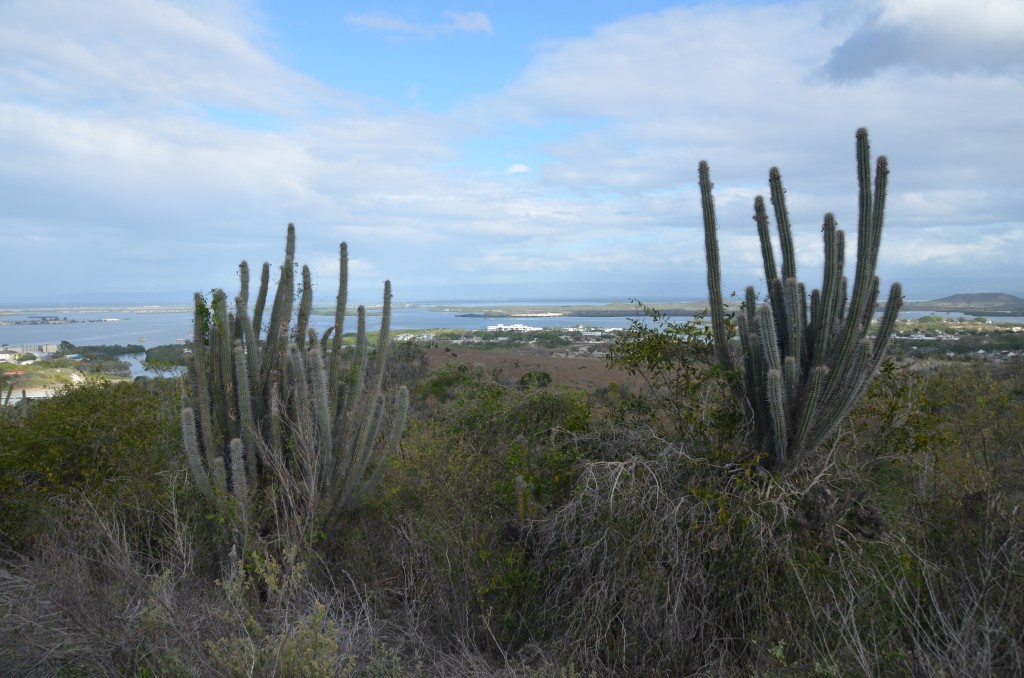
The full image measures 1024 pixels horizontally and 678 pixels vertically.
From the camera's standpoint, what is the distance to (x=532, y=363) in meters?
25.9

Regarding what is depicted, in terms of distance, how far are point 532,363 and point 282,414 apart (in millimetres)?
19131

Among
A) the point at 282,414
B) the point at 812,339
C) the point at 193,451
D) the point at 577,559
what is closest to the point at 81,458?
the point at 193,451

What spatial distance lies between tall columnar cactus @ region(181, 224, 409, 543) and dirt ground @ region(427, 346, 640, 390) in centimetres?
1018

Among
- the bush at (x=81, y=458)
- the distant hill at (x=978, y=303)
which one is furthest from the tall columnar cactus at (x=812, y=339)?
the distant hill at (x=978, y=303)

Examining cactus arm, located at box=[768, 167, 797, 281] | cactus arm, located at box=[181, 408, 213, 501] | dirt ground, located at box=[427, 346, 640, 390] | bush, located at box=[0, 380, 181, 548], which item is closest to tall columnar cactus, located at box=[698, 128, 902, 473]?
cactus arm, located at box=[768, 167, 797, 281]

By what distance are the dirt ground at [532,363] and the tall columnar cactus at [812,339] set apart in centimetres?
1108

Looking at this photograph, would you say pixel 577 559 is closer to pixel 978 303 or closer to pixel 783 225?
pixel 783 225

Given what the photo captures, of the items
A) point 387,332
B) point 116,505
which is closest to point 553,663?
point 387,332

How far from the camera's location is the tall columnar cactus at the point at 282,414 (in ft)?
21.1

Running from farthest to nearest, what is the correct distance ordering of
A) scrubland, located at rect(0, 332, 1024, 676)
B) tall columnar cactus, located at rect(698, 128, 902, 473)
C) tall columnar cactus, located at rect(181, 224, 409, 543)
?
tall columnar cactus, located at rect(181, 224, 409, 543), tall columnar cactus, located at rect(698, 128, 902, 473), scrubland, located at rect(0, 332, 1024, 676)

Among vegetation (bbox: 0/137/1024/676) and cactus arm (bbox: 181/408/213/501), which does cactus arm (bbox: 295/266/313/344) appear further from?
cactus arm (bbox: 181/408/213/501)

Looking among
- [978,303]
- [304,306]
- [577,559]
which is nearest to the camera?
[577,559]

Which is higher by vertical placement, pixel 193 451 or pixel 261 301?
pixel 261 301

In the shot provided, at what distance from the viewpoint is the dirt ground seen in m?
21.0
